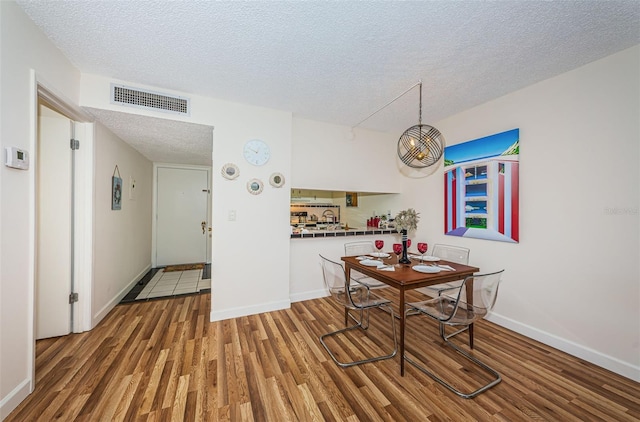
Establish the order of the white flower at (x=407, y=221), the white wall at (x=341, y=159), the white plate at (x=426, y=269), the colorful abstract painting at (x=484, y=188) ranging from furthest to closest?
the white wall at (x=341, y=159)
the colorful abstract painting at (x=484, y=188)
the white flower at (x=407, y=221)
the white plate at (x=426, y=269)

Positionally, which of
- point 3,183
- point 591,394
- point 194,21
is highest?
point 194,21

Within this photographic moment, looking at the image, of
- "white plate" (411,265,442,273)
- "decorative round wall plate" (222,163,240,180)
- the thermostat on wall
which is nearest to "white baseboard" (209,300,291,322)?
"decorative round wall plate" (222,163,240,180)

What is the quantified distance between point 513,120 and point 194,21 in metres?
3.12

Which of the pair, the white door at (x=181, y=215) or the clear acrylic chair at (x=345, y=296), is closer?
the clear acrylic chair at (x=345, y=296)

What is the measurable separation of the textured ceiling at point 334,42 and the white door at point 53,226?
0.45 m

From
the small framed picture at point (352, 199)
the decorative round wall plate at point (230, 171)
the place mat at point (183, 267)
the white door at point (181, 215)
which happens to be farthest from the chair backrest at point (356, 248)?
the white door at point (181, 215)

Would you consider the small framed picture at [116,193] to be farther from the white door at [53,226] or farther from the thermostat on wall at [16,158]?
the thermostat on wall at [16,158]

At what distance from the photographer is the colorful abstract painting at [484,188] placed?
99.3 inches

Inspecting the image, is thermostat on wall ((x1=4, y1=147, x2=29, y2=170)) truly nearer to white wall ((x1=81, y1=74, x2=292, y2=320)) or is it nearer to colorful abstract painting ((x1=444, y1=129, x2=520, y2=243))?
white wall ((x1=81, y1=74, x2=292, y2=320))

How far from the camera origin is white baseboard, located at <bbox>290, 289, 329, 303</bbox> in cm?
324

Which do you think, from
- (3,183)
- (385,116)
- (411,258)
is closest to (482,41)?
(385,116)

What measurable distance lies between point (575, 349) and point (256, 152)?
372 cm

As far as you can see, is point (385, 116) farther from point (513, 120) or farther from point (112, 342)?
point (112, 342)

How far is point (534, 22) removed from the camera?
1.57 metres
